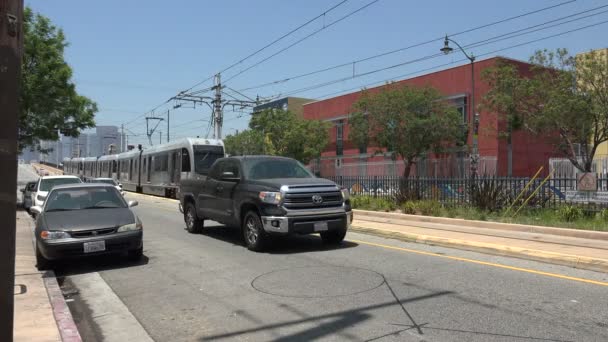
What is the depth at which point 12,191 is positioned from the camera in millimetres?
3562


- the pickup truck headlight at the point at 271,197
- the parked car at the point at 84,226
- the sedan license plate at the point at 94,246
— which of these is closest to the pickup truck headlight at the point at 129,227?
the parked car at the point at 84,226

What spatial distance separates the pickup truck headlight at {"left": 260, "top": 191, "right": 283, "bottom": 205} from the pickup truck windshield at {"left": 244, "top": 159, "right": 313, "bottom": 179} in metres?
0.99

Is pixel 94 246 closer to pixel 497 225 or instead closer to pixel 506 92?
pixel 497 225

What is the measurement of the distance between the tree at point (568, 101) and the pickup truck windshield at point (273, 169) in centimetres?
1336

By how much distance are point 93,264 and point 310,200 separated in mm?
4187

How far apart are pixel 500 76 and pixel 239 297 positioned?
20725 mm

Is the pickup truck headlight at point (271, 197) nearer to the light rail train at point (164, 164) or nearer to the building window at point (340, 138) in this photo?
the light rail train at point (164, 164)

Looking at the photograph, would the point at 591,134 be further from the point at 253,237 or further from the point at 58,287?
the point at 58,287

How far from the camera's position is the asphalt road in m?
5.35

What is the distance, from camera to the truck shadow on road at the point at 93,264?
366 inches

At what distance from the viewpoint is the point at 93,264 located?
9820mm

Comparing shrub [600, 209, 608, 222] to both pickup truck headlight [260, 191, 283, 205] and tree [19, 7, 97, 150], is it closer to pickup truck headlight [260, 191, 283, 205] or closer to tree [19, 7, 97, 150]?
pickup truck headlight [260, 191, 283, 205]

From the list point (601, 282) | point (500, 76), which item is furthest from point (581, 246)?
point (500, 76)

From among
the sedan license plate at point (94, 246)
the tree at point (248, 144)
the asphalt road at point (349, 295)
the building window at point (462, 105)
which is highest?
the building window at point (462, 105)
